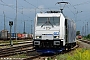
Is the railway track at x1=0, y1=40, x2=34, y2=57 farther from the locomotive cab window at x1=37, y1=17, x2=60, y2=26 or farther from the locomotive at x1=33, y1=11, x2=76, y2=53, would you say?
the locomotive cab window at x1=37, y1=17, x2=60, y2=26

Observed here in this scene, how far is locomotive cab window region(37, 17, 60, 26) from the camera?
23.0 m

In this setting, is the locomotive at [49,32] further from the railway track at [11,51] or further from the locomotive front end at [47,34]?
the railway track at [11,51]

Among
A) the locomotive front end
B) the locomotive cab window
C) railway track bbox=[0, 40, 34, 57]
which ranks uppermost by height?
the locomotive cab window

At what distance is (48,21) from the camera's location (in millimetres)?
23141

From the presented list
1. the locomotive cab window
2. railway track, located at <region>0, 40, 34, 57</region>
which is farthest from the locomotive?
railway track, located at <region>0, 40, 34, 57</region>

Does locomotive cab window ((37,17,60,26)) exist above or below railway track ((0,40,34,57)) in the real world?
above

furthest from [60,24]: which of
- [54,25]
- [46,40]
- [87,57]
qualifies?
[87,57]

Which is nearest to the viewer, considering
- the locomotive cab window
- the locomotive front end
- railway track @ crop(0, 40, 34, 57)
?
the locomotive front end

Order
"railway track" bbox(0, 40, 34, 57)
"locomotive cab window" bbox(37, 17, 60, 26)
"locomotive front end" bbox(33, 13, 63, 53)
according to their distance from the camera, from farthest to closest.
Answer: "railway track" bbox(0, 40, 34, 57) → "locomotive cab window" bbox(37, 17, 60, 26) → "locomotive front end" bbox(33, 13, 63, 53)

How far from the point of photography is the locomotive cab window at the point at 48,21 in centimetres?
2305

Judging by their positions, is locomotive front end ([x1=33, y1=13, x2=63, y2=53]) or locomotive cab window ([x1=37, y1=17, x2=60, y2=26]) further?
locomotive cab window ([x1=37, y1=17, x2=60, y2=26])

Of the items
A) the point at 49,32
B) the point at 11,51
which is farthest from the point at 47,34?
the point at 11,51

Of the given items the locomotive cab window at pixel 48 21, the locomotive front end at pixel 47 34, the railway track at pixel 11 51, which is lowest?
the railway track at pixel 11 51

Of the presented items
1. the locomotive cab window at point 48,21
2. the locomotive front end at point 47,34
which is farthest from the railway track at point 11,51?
the locomotive cab window at point 48,21
